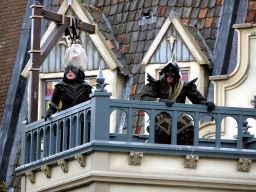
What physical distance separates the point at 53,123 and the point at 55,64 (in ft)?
16.9

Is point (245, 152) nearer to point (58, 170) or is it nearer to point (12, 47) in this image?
point (58, 170)

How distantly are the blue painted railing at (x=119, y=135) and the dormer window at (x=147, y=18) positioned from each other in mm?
5483

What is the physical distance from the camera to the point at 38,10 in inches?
880

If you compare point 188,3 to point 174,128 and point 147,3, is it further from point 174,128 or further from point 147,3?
point 174,128

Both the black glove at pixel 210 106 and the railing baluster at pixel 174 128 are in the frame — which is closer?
the railing baluster at pixel 174 128

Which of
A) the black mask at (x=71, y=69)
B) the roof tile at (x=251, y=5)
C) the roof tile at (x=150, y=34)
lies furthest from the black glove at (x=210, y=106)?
the roof tile at (x=150, y=34)

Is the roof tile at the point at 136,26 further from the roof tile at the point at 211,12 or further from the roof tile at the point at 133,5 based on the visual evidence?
the roof tile at the point at 211,12

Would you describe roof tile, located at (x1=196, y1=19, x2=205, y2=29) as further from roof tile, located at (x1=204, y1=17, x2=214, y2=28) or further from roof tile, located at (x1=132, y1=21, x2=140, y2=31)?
roof tile, located at (x1=132, y1=21, x2=140, y2=31)

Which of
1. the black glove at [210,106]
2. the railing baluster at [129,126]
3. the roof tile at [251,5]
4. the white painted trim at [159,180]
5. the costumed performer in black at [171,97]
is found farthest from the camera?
the roof tile at [251,5]

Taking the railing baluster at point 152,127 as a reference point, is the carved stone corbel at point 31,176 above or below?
below

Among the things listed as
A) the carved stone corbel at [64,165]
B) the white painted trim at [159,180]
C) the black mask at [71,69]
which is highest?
the black mask at [71,69]

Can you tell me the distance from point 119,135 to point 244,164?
217 cm

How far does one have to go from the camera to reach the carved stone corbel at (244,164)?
19.5 m

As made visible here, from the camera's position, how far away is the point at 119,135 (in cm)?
1967
